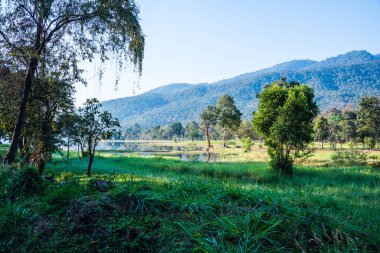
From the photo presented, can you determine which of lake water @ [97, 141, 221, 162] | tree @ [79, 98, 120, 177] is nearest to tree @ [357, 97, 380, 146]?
lake water @ [97, 141, 221, 162]

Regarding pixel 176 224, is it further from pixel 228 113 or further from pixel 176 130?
pixel 176 130

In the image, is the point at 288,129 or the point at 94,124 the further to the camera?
the point at 288,129

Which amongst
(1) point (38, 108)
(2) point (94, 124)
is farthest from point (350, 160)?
(1) point (38, 108)

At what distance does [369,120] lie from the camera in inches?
2115

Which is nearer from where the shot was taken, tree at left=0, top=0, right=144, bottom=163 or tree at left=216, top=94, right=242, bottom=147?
tree at left=0, top=0, right=144, bottom=163

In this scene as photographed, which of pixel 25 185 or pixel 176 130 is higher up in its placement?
pixel 176 130

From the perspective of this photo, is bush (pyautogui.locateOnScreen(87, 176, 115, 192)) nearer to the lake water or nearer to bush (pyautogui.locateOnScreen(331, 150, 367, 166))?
bush (pyautogui.locateOnScreen(331, 150, 367, 166))

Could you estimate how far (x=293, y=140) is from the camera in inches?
711

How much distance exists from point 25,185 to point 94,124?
1109 centimetres

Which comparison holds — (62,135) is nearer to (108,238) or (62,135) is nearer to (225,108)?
(108,238)

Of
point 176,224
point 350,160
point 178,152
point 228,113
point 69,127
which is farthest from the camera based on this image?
point 228,113

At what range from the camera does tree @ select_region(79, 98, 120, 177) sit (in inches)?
625

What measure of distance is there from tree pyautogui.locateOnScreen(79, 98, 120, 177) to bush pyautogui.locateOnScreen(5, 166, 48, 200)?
410 inches

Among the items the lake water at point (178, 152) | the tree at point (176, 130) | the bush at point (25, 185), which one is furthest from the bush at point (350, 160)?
the tree at point (176, 130)
